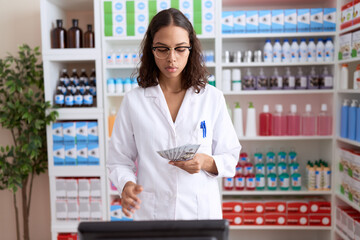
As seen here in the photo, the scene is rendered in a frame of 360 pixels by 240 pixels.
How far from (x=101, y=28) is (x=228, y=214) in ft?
6.90

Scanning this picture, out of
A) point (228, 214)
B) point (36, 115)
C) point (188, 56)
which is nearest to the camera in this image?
point (188, 56)

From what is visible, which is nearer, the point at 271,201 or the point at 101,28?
the point at 101,28

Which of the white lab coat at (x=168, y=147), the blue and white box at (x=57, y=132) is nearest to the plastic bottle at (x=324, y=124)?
the white lab coat at (x=168, y=147)

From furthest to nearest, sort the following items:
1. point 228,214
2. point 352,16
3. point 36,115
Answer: point 228,214
point 36,115
point 352,16

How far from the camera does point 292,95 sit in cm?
346

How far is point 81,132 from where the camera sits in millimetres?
3150

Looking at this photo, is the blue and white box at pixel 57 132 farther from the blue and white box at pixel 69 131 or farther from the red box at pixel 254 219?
the red box at pixel 254 219

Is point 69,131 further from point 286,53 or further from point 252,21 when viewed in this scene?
point 286,53

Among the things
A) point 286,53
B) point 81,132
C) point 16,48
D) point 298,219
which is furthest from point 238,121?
point 16,48

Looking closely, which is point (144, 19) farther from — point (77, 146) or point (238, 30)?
point (77, 146)

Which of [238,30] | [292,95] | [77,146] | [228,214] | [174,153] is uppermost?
[238,30]

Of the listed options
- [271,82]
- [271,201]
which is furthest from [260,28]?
[271,201]

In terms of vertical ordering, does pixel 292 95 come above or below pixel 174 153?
above

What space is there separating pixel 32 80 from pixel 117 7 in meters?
1.05
